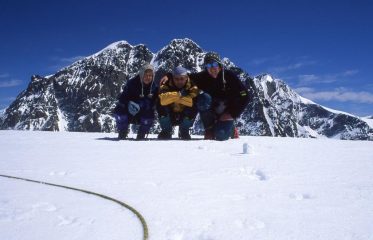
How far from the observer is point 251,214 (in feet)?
10.2

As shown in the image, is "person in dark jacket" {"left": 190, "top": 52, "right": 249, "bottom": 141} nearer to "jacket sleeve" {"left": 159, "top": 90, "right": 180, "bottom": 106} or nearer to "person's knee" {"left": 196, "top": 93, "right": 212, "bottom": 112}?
"person's knee" {"left": 196, "top": 93, "right": 212, "bottom": 112}

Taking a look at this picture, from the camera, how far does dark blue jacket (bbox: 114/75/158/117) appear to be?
865cm

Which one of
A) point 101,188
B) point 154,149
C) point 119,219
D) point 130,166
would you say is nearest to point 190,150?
point 154,149

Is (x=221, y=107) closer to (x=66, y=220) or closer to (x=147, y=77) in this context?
(x=147, y=77)

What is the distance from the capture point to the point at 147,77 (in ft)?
28.0

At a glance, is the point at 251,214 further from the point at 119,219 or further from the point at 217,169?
the point at 217,169

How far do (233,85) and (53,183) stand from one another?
5.21 metres

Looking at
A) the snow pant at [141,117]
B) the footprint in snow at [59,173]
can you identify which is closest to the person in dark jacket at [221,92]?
the snow pant at [141,117]

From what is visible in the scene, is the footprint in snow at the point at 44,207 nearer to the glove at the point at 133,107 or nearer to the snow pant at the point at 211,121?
the glove at the point at 133,107

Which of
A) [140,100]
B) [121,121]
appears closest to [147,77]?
[140,100]

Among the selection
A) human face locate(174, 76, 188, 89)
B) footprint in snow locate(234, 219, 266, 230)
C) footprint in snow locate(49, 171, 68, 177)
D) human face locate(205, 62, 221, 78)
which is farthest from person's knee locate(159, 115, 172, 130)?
footprint in snow locate(234, 219, 266, 230)

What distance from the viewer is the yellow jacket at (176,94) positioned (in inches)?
323

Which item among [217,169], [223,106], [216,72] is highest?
[216,72]

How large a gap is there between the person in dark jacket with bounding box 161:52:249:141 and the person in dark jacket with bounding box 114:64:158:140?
385mm
